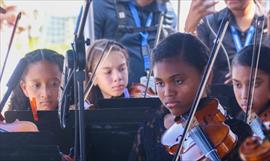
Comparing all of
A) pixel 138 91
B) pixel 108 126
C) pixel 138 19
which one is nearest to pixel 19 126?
pixel 108 126

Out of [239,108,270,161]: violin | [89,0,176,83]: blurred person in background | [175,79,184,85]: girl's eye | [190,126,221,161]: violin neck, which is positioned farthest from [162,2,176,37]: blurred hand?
[239,108,270,161]: violin

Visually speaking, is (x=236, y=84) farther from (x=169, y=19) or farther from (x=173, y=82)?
(x=169, y=19)

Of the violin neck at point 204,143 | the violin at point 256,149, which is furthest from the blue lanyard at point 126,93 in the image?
the violin at point 256,149

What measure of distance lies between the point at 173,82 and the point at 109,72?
812 millimetres

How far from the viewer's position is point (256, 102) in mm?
1500

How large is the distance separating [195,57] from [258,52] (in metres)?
0.26

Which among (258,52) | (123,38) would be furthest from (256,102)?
(123,38)

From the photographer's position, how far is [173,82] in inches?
52.1

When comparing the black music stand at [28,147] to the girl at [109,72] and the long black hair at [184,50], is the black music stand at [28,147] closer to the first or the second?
the long black hair at [184,50]

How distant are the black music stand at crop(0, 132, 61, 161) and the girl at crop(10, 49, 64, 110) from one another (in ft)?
1.77

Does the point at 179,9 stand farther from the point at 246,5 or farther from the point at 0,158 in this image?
the point at 0,158

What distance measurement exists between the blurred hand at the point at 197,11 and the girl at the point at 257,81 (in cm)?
58

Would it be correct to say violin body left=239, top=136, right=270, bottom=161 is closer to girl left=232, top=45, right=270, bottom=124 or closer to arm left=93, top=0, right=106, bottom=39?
girl left=232, top=45, right=270, bottom=124

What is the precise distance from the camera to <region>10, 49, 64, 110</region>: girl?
1.77 meters
